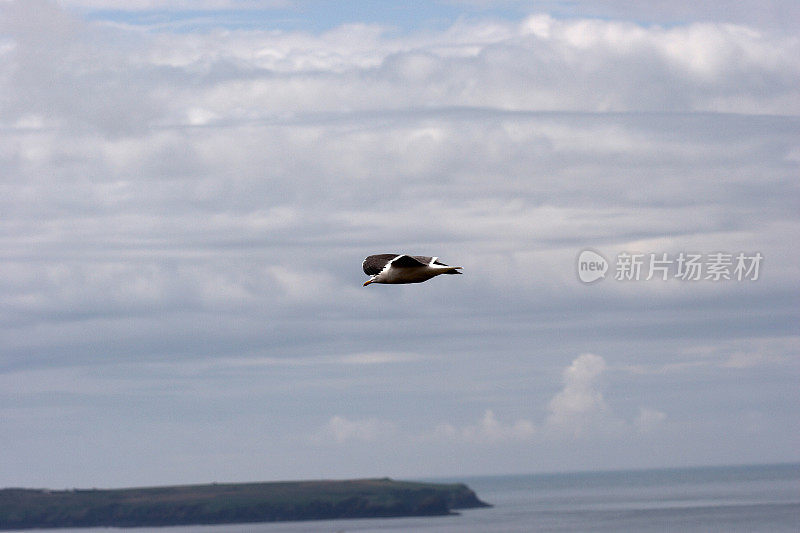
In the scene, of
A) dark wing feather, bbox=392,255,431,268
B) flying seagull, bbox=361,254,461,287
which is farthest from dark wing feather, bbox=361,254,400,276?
dark wing feather, bbox=392,255,431,268

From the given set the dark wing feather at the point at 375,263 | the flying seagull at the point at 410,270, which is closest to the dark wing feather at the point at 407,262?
the flying seagull at the point at 410,270

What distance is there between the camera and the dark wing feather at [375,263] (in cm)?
7301

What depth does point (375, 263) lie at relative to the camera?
73.9 metres

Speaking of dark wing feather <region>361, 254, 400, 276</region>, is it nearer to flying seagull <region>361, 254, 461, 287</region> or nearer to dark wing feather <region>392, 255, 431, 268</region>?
flying seagull <region>361, 254, 461, 287</region>

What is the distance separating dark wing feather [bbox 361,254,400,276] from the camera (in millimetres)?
73012

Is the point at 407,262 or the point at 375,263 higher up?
the point at 375,263

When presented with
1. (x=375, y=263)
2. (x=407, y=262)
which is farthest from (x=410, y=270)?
(x=375, y=263)

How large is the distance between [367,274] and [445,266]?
8.99 meters

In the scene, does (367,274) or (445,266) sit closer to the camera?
(445,266)

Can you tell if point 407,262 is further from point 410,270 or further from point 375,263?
point 375,263

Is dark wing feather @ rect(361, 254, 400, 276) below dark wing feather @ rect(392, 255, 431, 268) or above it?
above

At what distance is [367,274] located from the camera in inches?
2891

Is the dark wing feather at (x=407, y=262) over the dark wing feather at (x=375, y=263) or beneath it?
beneath

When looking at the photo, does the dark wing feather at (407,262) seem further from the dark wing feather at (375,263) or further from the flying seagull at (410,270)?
the dark wing feather at (375,263)
